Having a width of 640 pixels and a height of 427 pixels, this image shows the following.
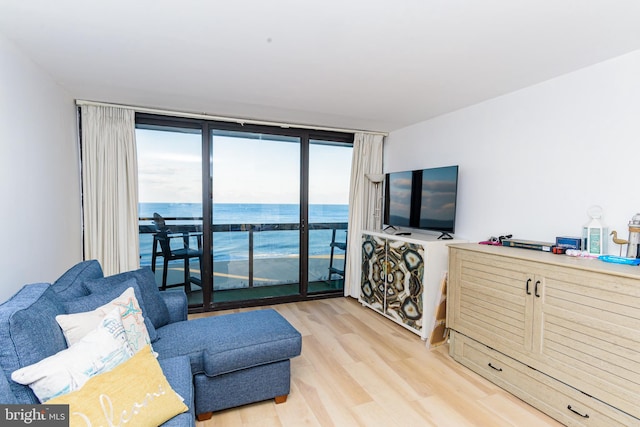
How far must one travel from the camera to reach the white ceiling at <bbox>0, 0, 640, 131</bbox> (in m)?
1.61

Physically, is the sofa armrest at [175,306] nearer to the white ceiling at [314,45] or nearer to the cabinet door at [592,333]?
the white ceiling at [314,45]

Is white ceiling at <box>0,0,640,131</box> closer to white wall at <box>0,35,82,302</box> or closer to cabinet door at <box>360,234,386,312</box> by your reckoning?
white wall at <box>0,35,82,302</box>

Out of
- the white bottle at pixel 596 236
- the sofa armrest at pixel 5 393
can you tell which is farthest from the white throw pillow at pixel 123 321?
the white bottle at pixel 596 236

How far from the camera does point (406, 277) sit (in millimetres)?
3354

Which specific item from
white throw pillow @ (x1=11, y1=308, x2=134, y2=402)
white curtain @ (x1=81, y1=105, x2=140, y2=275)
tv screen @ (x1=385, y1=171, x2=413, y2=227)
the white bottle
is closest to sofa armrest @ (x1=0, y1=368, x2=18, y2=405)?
white throw pillow @ (x1=11, y1=308, x2=134, y2=402)

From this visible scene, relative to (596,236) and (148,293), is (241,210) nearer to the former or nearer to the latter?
(148,293)

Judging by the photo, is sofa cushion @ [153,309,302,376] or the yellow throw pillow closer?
the yellow throw pillow

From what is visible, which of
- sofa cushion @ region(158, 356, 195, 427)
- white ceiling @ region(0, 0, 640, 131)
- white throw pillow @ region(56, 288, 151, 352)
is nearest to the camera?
sofa cushion @ region(158, 356, 195, 427)

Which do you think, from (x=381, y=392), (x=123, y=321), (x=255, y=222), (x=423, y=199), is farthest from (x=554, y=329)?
(x=255, y=222)

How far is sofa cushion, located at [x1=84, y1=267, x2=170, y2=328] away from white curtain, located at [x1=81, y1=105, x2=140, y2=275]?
1.21m

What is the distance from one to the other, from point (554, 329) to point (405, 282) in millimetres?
1466

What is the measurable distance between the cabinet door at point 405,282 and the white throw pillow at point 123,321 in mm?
2400

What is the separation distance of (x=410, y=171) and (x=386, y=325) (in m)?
1.80

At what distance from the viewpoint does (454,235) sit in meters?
3.40
